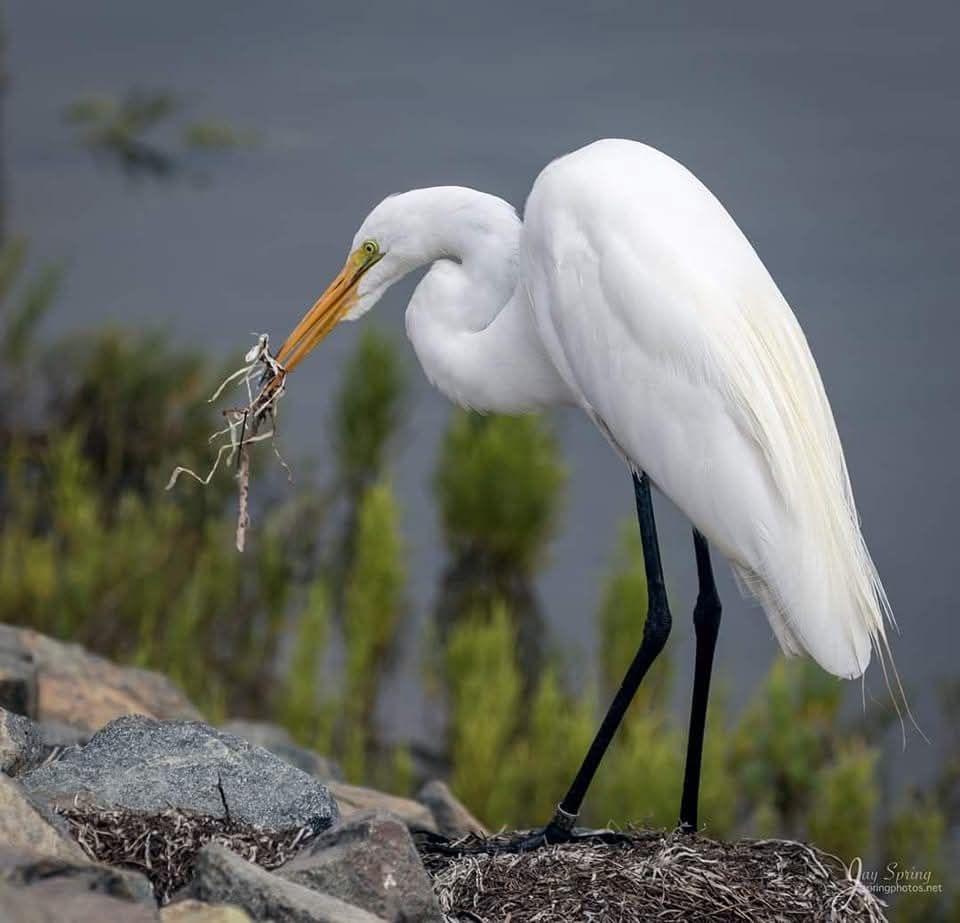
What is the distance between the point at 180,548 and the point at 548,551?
4.19 feet

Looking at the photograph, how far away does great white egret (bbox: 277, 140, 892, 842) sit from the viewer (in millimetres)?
2646

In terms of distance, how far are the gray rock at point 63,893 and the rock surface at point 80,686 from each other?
1.56 meters

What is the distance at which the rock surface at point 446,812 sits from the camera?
3.50m

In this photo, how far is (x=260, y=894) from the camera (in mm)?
1851

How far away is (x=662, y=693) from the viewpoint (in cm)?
511

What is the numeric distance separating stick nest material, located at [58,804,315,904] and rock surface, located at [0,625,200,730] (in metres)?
0.97

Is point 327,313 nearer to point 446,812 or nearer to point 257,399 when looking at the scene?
point 257,399

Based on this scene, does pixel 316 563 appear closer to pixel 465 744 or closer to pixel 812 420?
pixel 465 744

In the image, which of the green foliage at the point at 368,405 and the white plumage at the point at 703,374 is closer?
the white plumage at the point at 703,374

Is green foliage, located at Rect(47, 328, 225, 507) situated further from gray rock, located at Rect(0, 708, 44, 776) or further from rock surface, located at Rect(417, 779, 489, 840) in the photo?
gray rock, located at Rect(0, 708, 44, 776)

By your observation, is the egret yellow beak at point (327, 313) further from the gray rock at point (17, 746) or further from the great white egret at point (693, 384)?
the gray rock at point (17, 746)

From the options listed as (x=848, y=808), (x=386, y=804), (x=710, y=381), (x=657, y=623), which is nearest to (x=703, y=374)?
(x=710, y=381)

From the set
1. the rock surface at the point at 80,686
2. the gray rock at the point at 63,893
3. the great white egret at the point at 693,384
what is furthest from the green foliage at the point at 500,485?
the gray rock at the point at 63,893

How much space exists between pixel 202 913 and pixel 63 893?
16 cm
